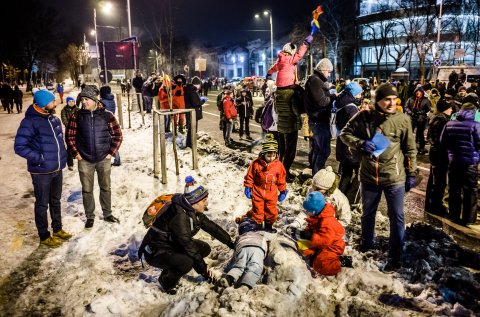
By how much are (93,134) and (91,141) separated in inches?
4.2

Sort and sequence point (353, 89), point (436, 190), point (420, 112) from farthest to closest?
point (420, 112) → point (436, 190) → point (353, 89)

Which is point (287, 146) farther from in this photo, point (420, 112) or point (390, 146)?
point (420, 112)

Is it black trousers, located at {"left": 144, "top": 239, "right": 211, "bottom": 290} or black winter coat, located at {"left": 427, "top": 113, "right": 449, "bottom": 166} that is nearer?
black trousers, located at {"left": 144, "top": 239, "right": 211, "bottom": 290}

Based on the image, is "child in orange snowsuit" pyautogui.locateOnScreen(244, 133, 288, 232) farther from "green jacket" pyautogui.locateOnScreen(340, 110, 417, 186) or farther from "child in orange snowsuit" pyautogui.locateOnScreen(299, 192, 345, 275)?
"green jacket" pyautogui.locateOnScreen(340, 110, 417, 186)

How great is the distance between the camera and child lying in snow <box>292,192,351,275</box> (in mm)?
4199

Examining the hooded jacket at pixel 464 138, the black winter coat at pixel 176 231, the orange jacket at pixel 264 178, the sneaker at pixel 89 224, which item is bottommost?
the sneaker at pixel 89 224

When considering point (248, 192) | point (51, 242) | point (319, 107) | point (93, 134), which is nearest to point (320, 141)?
point (319, 107)

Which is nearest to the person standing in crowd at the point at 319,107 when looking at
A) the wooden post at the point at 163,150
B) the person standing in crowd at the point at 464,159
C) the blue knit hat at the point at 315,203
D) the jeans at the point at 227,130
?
the person standing in crowd at the point at 464,159

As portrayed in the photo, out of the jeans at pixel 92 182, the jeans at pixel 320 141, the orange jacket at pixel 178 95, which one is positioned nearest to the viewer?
the jeans at pixel 92 182

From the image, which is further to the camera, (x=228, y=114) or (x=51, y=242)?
(x=228, y=114)

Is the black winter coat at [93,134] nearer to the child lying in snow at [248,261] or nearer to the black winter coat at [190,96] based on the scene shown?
the child lying in snow at [248,261]

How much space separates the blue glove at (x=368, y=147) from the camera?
4.08m

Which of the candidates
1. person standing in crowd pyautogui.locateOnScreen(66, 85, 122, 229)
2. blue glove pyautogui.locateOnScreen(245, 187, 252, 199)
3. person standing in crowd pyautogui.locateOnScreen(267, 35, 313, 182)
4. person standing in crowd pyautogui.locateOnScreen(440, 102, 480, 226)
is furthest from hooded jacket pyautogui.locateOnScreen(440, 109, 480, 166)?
person standing in crowd pyautogui.locateOnScreen(66, 85, 122, 229)

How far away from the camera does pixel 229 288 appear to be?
3.83 meters
